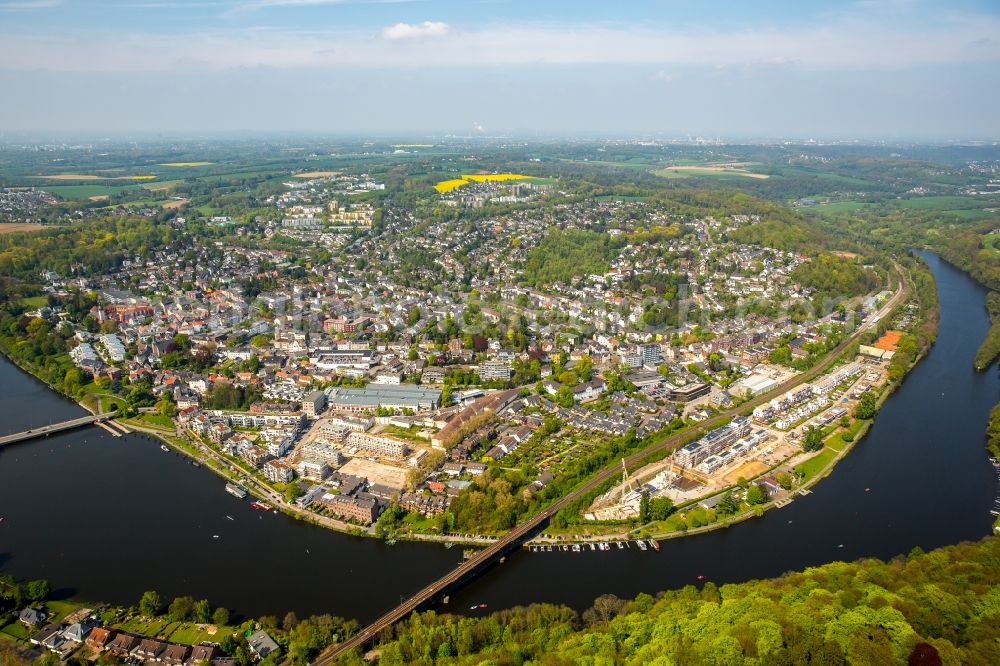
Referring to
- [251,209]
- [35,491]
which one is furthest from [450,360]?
[251,209]

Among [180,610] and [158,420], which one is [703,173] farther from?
[180,610]

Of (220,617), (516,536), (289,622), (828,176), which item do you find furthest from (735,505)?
(828,176)

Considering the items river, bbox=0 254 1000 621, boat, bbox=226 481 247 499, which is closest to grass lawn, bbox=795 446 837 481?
river, bbox=0 254 1000 621

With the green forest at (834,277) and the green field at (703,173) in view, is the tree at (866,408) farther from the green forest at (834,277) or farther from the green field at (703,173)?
the green field at (703,173)

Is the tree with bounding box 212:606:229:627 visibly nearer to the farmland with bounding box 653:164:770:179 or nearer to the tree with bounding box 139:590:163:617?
the tree with bounding box 139:590:163:617

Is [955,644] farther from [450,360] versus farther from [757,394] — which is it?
[450,360]

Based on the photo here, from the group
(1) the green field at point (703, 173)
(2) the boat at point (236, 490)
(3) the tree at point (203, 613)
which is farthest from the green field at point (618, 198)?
(3) the tree at point (203, 613)
